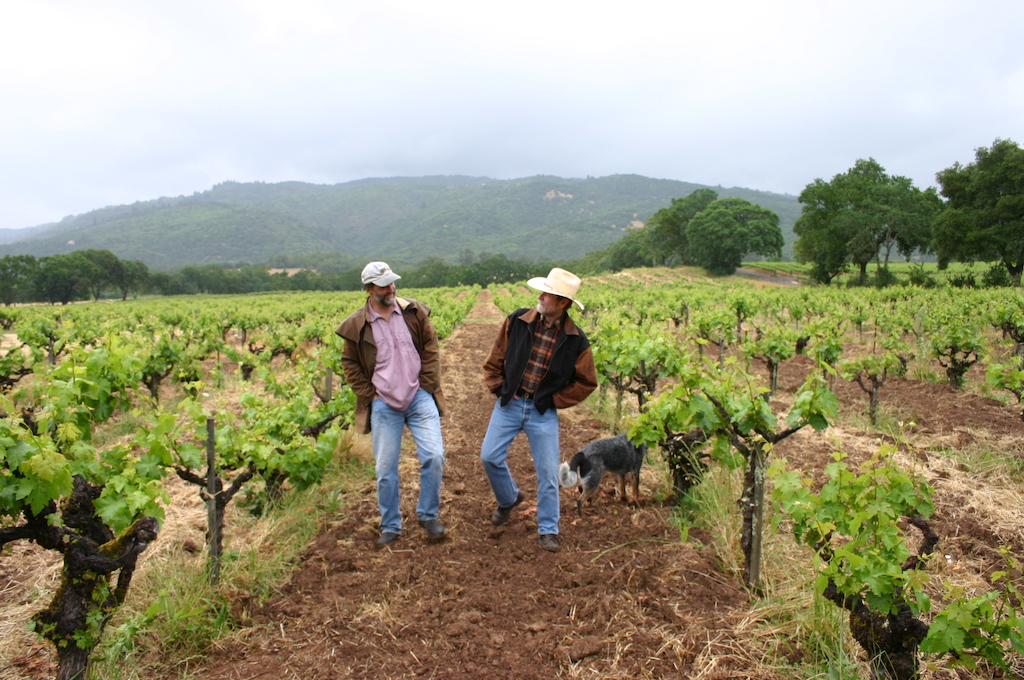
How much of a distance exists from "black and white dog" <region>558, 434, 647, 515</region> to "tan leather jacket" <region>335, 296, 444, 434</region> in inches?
44.6

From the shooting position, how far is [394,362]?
12.4ft

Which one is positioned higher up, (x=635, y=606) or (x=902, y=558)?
(x=902, y=558)

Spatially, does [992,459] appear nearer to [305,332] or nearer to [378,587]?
[378,587]

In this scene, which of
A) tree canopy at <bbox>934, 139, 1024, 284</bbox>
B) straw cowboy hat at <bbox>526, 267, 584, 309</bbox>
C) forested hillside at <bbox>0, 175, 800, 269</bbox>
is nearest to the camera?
straw cowboy hat at <bbox>526, 267, 584, 309</bbox>

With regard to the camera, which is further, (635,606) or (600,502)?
(600,502)

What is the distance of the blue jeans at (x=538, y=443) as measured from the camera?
12.7 feet

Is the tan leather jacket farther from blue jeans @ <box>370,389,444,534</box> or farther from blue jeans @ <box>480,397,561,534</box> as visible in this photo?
blue jeans @ <box>480,397,561,534</box>

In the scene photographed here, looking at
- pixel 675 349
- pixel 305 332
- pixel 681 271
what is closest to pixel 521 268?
pixel 681 271

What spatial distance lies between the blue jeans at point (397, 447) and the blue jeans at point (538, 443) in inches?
14.8

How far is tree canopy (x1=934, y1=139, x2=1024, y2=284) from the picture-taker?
1165 inches

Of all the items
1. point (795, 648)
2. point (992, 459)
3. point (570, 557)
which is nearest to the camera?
point (795, 648)

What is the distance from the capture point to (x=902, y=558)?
2.51m

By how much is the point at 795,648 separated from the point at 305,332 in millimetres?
11672

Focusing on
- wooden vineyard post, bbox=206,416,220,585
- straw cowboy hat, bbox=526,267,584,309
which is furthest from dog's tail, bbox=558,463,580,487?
wooden vineyard post, bbox=206,416,220,585
